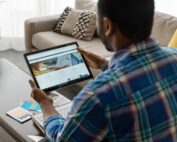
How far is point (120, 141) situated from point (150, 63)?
0.79ft

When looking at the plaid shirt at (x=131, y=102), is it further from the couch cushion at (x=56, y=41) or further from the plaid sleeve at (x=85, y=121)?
the couch cushion at (x=56, y=41)

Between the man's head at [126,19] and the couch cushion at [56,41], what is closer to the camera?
the man's head at [126,19]

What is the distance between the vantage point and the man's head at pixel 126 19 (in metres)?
0.94

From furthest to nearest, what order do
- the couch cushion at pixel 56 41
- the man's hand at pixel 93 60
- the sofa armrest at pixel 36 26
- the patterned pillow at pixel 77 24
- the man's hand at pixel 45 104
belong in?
the sofa armrest at pixel 36 26 < the patterned pillow at pixel 77 24 < the couch cushion at pixel 56 41 < the man's hand at pixel 93 60 < the man's hand at pixel 45 104

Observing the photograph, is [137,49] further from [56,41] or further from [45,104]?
[56,41]

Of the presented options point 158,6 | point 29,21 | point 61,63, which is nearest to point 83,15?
point 29,21

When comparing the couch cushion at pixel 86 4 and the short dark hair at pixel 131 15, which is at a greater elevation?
the short dark hair at pixel 131 15

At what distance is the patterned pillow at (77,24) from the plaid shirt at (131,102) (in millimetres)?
2212

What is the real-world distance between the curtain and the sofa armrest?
1.93 ft

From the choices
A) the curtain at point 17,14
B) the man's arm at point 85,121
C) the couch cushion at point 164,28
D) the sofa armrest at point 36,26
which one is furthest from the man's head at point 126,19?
the curtain at point 17,14

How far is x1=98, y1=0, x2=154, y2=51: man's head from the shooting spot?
37.2 inches

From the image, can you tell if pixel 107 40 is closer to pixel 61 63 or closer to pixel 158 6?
pixel 61 63

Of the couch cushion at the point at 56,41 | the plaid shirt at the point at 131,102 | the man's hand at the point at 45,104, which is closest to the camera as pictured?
the plaid shirt at the point at 131,102

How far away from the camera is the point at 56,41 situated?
314 centimetres
